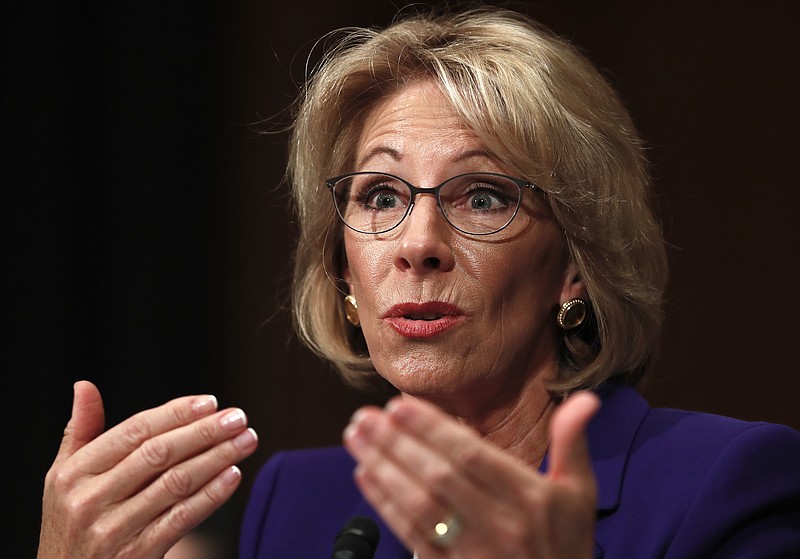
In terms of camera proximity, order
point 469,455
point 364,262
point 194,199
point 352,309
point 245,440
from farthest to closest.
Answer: point 194,199 → point 352,309 → point 364,262 → point 245,440 → point 469,455

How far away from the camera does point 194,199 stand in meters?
3.38

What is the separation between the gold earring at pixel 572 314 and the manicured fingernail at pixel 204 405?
2.48 feet

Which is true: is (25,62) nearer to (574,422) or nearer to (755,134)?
(755,134)

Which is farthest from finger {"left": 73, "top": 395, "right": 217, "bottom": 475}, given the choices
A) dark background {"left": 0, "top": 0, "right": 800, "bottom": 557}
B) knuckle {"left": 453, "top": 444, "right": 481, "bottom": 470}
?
dark background {"left": 0, "top": 0, "right": 800, "bottom": 557}

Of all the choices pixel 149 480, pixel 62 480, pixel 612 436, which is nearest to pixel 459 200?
pixel 612 436

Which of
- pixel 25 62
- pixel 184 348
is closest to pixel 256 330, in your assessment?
pixel 184 348

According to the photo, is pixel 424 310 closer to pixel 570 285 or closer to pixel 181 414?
pixel 570 285

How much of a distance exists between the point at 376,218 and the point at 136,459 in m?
0.69

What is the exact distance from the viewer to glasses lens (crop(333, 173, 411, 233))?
74.7 inches

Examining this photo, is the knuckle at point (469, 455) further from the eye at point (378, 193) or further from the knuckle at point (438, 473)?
the eye at point (378, 193)

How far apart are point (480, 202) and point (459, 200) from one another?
0.14 ft

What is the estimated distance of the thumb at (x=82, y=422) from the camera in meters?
1.66

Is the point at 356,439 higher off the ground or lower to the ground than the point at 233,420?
higher

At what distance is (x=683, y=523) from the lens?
1.58 meters
